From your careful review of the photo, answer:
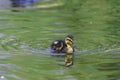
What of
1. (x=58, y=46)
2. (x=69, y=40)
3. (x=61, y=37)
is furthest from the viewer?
(x=61, y=37)

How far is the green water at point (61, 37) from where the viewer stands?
1091 centimetres

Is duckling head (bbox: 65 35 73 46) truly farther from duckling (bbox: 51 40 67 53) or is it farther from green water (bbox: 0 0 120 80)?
green water (bbox: 0 0 120 80)

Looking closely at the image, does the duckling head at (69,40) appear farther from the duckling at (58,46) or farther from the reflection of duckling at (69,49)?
the duckling at (58,46)

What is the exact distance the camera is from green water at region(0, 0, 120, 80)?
429 inches

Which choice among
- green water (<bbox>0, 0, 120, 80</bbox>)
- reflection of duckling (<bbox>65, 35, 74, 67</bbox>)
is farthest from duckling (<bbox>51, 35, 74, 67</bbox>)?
green water (<bbox>0, 0, 120, 80</bbox>)

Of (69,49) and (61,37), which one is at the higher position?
(61,37)

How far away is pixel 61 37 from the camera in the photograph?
14.2 metres

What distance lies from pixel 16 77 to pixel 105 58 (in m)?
2.52

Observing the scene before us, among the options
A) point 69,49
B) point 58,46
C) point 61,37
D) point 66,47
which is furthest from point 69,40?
point 61,37

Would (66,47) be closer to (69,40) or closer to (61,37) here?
(69,40)

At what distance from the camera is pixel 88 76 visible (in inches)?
419

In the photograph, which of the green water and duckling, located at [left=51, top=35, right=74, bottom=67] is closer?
the green water

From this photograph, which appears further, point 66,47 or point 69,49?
point 66,47

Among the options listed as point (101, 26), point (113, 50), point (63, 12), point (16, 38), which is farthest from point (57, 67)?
point (63, 12)
